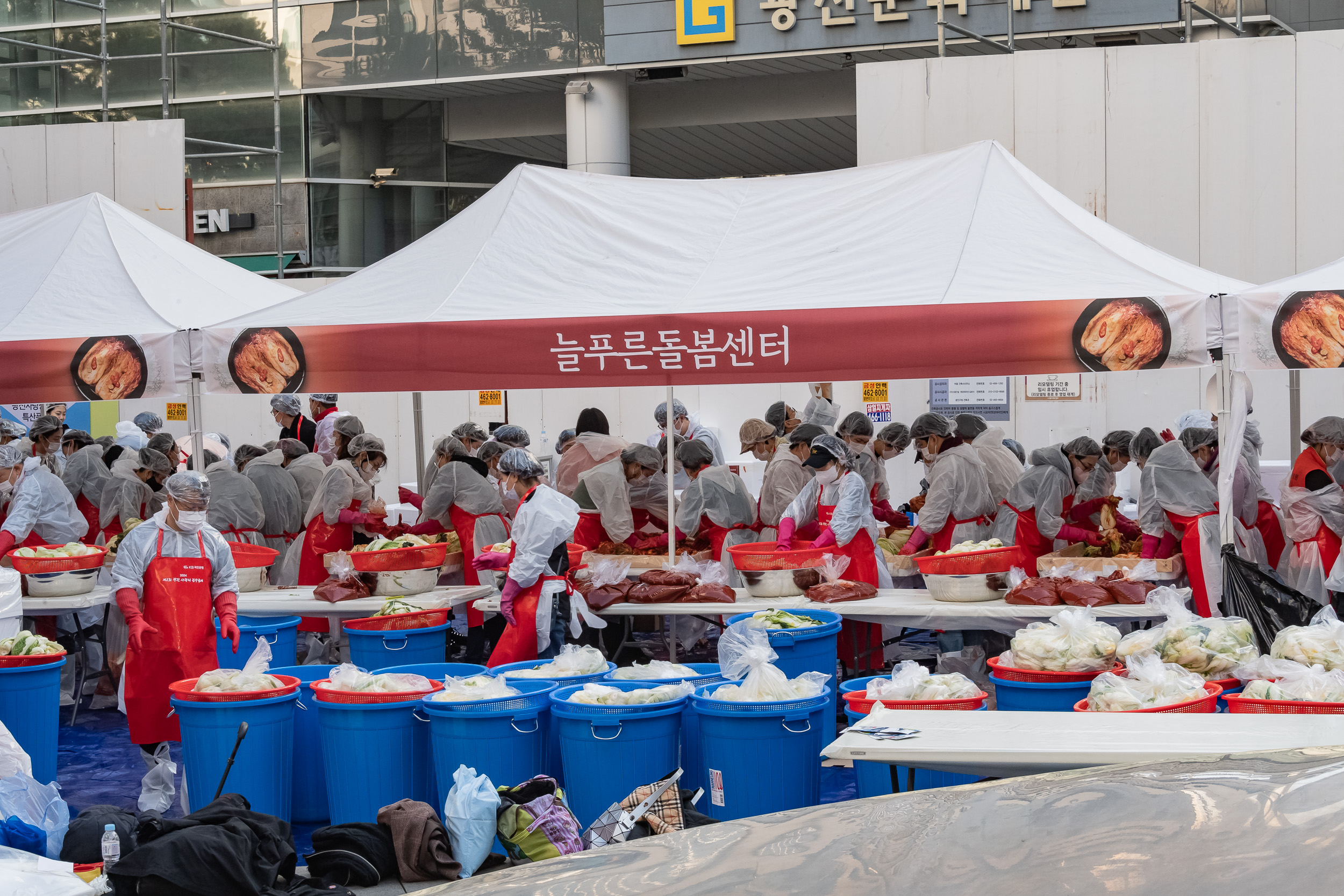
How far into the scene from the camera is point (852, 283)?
8125mm

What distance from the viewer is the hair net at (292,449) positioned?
11.2 meters

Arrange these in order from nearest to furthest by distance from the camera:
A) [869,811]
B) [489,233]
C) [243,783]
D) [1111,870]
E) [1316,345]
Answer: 1. [1111,870]
2. [869,811]
3. [243,783]
4. [1316,345]
5. [489,233]

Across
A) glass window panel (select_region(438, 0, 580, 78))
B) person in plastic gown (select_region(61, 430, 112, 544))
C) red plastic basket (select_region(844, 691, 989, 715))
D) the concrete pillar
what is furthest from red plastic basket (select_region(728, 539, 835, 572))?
glass window panel (select_region(438, 0, 580, 78))

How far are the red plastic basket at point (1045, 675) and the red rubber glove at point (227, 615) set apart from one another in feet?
12.5

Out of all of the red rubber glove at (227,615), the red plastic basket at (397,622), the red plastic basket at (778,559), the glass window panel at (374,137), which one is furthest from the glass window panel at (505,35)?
the red rubber glove at (227,615)

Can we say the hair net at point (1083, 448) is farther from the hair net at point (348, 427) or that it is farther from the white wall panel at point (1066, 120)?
the hair net at point (348, 427)

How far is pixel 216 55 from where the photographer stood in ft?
65.3

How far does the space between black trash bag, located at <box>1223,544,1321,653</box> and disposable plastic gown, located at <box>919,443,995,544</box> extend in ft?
7.58

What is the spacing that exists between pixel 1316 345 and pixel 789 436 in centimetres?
412

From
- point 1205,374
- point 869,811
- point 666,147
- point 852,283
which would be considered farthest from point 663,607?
point 666,147

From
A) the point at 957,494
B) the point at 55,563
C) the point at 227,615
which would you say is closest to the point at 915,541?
the point at 957,494

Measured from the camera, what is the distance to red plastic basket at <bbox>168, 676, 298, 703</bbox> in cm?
615

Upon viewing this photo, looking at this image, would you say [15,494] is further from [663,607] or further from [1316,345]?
[1316,345]

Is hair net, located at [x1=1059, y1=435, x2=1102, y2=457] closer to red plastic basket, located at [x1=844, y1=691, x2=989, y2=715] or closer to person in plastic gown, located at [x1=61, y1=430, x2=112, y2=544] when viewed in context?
red plastic basket, located at [x1=844, y1=691, x2=989, y2=715]
